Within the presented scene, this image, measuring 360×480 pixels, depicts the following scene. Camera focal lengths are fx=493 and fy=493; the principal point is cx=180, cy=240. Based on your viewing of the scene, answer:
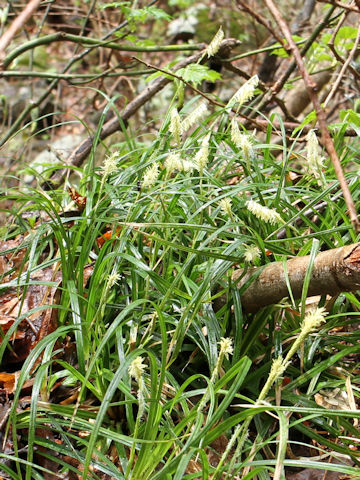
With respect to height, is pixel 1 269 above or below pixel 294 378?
below

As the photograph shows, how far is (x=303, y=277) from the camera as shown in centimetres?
138

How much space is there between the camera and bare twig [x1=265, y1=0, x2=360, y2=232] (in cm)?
79

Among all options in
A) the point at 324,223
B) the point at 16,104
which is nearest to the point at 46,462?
the point at 324,223

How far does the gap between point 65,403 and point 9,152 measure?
20.3 feet

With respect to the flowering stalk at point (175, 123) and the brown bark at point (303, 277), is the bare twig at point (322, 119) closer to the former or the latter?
the brown bark at point (303, 277)

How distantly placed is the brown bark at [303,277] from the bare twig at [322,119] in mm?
326

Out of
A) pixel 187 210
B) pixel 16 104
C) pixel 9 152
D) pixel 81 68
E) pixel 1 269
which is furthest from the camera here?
pixel 81 68

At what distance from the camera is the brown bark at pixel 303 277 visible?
3.97 feet

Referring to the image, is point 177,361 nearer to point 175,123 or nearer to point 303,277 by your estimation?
point 303,277

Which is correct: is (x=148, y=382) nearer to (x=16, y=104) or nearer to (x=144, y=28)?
(x=16, y=104)

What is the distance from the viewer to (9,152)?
7031 millimetres

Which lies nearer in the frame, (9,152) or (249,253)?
(249,253)

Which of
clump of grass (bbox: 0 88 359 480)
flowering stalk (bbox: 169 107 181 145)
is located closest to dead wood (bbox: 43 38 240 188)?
clump of grass (bbox: 0 88 359 480)

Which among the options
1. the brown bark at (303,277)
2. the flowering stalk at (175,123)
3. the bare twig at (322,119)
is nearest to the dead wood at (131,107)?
the flowering stalk at (175,123)
